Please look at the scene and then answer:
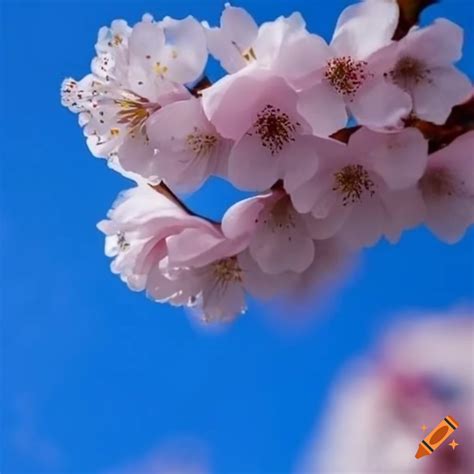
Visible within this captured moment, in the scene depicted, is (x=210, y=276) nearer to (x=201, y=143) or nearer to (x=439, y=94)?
(x=201, y=143)

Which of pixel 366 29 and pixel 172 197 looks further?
pixel 172 197

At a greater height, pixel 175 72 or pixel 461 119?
pixel 175 72

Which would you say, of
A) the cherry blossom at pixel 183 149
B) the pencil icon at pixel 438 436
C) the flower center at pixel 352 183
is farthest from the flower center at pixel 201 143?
the pencil icon at pixel 438 436

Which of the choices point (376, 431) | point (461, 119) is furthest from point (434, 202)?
point (376, 431)

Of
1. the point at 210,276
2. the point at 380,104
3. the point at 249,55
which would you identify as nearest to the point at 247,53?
the point at 249,55

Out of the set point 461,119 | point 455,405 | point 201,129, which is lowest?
point 455,405

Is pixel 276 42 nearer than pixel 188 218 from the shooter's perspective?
Yes

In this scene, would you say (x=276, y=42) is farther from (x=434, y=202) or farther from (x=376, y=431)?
(x=376, y=431)
